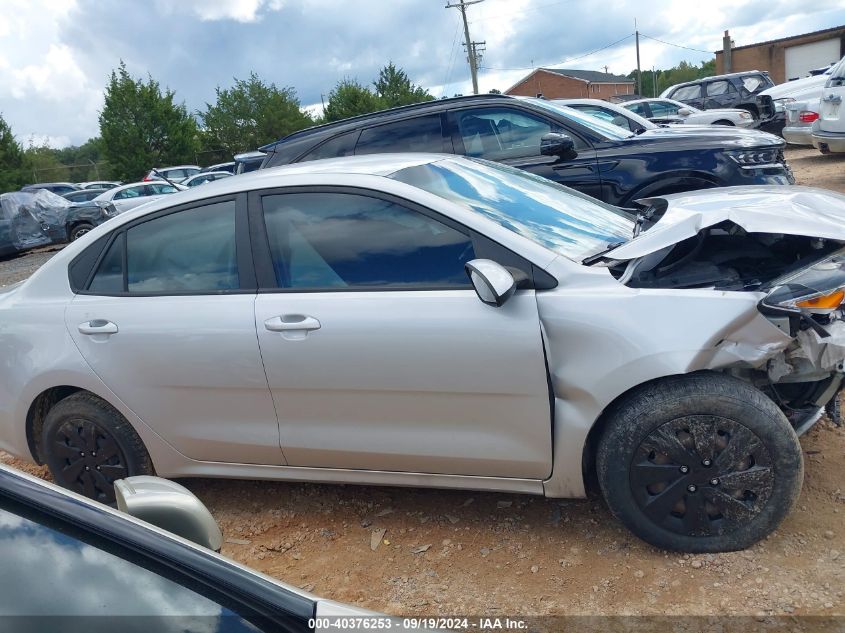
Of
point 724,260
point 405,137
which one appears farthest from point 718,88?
point 724,260

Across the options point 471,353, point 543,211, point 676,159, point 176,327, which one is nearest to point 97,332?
point 176,327

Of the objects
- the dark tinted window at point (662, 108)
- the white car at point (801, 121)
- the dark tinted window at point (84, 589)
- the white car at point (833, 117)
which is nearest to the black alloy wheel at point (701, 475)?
the dark tinted window at point (84, 589)

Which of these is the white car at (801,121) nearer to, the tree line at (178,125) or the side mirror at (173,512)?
the side mirror at (173,512)

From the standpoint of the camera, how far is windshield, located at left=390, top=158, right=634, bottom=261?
302cm

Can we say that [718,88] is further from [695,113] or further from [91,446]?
[91,446]

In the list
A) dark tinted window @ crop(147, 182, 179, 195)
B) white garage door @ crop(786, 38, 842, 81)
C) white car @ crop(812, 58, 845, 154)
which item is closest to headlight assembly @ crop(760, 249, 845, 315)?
white car @ crop(812, 58, 845, 154)

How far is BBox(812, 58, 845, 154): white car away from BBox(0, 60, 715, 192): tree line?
1016 inches

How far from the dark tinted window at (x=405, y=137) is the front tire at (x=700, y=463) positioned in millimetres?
4029

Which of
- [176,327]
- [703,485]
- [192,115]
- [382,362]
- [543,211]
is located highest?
[192,115]

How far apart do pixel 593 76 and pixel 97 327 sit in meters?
76.2

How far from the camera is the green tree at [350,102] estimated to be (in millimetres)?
39625

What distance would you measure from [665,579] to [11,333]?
3.23 meters

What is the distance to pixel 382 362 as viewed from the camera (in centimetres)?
283

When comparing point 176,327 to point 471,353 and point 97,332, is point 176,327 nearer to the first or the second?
point 97,332
